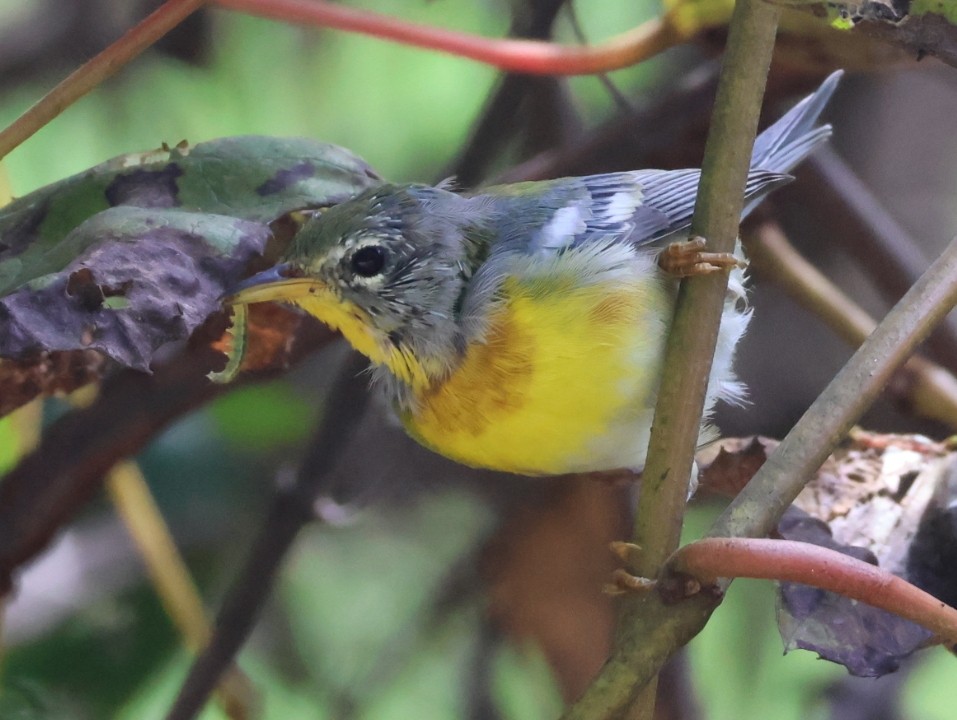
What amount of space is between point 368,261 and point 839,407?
40cm

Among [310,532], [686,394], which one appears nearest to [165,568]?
[310,532]

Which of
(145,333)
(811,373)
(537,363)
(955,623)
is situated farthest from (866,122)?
(145,333)

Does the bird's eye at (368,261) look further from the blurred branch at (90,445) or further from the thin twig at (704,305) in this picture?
the thin twig at (704,305)

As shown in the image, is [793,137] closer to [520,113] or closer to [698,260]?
[520,113]

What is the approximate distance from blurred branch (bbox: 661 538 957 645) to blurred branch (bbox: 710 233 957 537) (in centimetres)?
5

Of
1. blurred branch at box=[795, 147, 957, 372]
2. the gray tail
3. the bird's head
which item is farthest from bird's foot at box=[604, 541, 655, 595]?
blurred branch at box=[795, 147, 957, 372]

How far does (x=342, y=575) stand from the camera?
141 cm

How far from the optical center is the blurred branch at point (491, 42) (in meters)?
0.83

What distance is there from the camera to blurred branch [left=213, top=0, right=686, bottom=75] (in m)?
0.83

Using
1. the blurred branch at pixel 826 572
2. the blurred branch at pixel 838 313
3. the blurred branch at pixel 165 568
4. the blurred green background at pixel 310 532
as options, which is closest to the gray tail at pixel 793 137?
the blurred branch at pixel 838 313

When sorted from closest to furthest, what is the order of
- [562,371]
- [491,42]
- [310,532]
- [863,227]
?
[562,371] < [491,42] < [863,227] < [310,532]

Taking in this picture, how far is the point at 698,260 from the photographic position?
583mm

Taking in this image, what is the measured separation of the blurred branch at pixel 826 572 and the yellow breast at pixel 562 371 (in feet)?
0.78

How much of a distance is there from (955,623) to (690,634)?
14 cm
